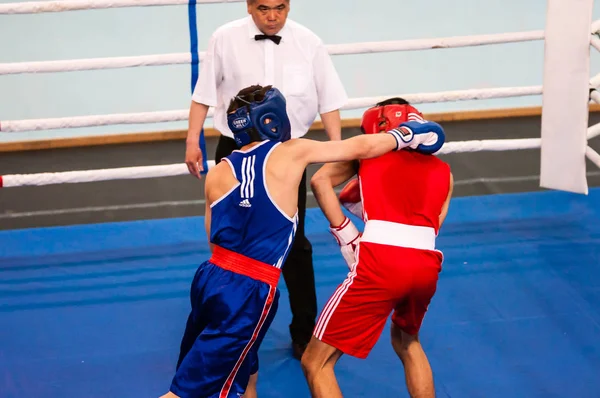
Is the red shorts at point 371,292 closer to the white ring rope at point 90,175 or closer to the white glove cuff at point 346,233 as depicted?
the white glove cuff at point 346,233

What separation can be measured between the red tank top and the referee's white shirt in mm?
558

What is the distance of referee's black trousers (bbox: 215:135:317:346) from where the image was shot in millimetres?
3006

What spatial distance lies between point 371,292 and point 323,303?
3.50ft

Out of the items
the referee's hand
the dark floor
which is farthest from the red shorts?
the dark floor

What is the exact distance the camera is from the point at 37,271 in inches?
152

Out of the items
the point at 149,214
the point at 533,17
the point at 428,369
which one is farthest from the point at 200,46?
the point at 428,369

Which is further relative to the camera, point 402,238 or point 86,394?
point 86,394

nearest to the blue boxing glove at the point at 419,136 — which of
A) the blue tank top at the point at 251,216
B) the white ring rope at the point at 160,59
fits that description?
the blue tank top at the point at 251,216

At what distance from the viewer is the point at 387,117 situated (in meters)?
2.58

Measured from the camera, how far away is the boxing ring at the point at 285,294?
115 inches

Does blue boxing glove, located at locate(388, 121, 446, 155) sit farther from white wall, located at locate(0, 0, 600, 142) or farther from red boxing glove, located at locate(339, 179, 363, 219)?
white wall, located at locate(0, 0, 600, 142)

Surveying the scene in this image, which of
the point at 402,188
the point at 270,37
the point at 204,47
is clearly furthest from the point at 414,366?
the point at 204,47

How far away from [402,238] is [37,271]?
2.11 metres

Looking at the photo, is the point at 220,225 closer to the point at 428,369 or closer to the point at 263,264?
the point at 263,264
